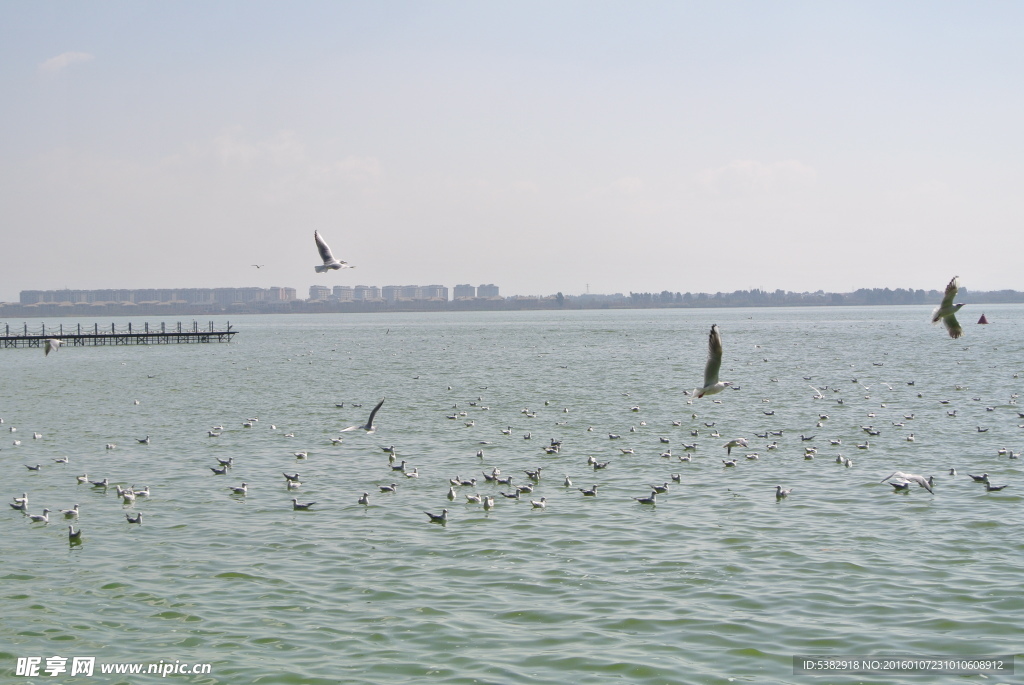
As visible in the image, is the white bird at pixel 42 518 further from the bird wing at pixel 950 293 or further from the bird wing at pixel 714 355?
the bird wing at pixel 950 293

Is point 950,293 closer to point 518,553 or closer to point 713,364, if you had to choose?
point 713,364

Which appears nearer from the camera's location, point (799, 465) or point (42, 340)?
point (799, 465)

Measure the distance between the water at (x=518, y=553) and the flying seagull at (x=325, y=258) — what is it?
5.88 m

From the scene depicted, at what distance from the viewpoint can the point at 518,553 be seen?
1895 centimetres

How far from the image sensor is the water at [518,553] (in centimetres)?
1398

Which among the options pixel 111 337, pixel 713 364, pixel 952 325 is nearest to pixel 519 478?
pixel 952 325

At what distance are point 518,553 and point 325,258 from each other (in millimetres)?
7166

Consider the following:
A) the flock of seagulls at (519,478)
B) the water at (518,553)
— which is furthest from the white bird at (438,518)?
the water at (518,553)

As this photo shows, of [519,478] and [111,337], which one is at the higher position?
[519,478]

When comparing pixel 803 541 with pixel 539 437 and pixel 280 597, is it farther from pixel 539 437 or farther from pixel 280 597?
pixel 539 437

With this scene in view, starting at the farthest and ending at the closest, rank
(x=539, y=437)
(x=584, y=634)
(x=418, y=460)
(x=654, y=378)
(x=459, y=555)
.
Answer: (x=654, y=378) < (x=539, y=437) < (x=418, y=460) < (x=459, y=555) < (x=584, y=634)

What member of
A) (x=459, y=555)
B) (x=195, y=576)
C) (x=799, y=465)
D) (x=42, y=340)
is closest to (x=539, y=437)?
(x=799, y=465)

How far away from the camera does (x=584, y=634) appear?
1448cm

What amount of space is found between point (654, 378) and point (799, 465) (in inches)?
1342
